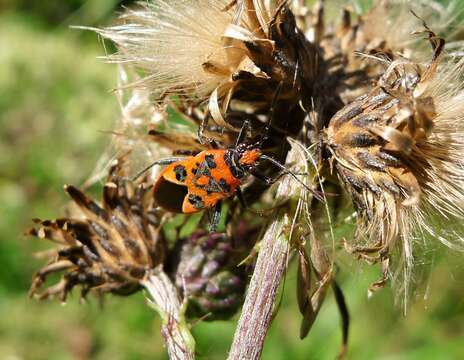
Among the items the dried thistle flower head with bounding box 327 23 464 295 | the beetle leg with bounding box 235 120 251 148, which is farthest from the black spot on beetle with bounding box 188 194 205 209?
the dried thistle flower head with bounding box 327 23 464 295

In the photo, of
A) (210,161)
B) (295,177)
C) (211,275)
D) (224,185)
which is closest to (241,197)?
(224,185)

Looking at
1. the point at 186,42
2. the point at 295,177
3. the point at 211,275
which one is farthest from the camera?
the point at 211,275

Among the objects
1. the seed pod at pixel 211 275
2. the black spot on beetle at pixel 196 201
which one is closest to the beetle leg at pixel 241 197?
the black spot on beetle at pixel 196 201

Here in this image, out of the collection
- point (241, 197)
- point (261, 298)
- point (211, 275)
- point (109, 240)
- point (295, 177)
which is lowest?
point (211, 275)

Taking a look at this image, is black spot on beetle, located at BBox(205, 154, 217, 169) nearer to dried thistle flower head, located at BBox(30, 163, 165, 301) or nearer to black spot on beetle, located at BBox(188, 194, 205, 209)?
black spot on beetle, located at BBox(188, 194, 205, 209)

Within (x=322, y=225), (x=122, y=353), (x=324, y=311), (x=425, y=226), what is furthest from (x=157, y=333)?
(x=425, y=226)

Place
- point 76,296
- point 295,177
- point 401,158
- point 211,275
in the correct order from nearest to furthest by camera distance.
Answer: point 401,158 < point 295,177 < point 211,275 < point 76,296

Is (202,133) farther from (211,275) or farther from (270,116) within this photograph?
(211,275)
